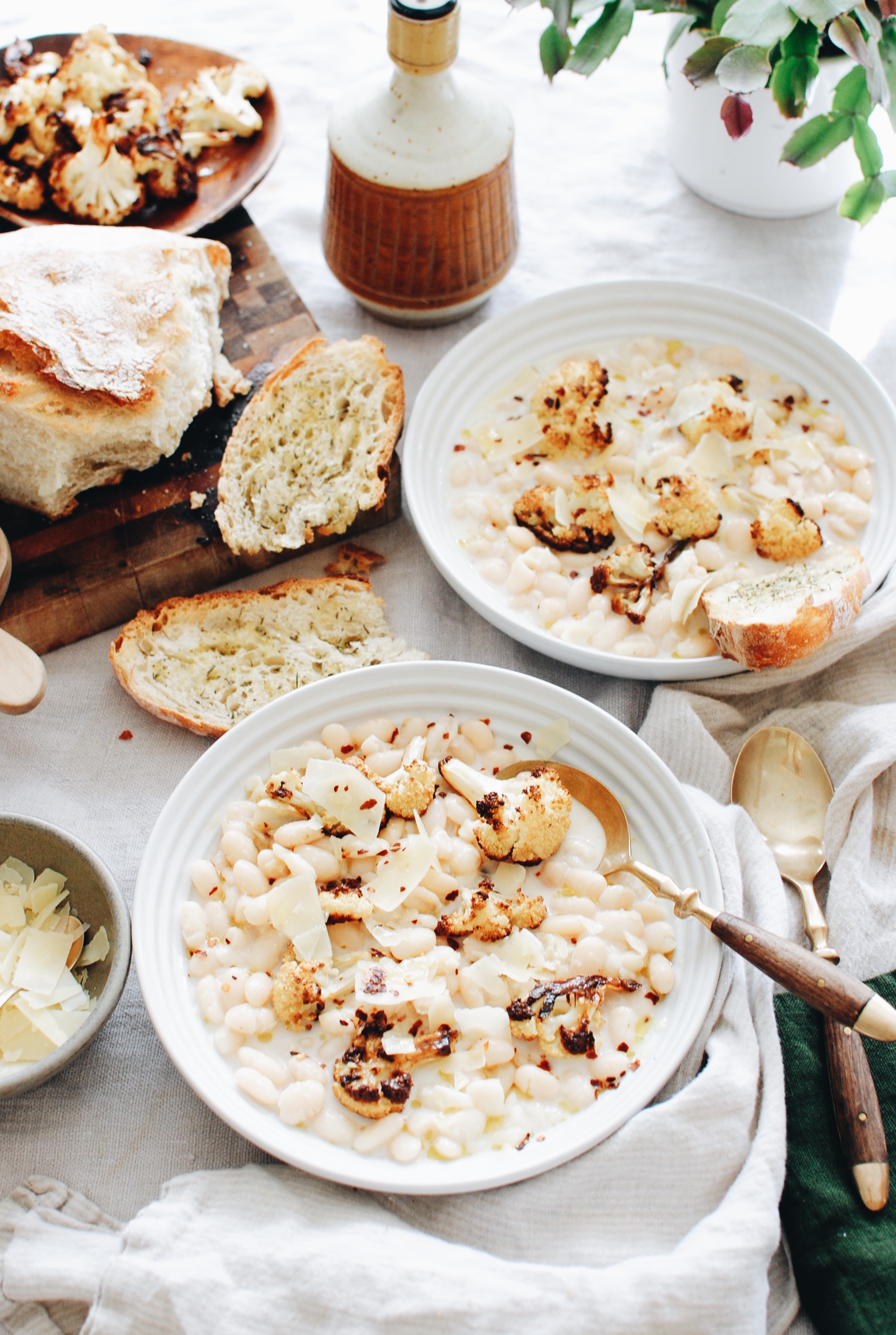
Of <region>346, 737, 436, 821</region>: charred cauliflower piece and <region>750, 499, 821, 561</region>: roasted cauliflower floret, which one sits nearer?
<region>346, 737, 436, 821</region>: charred cauliflower piece

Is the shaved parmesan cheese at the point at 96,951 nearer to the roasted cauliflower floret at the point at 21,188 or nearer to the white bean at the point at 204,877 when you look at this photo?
the white bean at the point at 204,877

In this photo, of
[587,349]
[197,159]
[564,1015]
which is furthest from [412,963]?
[197,159]

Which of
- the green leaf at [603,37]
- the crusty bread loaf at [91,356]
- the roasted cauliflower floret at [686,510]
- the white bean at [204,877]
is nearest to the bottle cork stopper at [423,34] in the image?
the green leaf at [603,37]

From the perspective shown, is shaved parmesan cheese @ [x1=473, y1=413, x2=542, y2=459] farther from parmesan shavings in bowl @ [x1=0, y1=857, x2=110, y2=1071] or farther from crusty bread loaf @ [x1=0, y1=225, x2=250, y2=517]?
parmesan shavings in bowl @ [x1=0, y1=857, x2=110, y2=1071]

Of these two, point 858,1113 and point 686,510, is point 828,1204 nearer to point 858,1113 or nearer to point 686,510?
point 858,1113

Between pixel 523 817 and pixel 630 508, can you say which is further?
pixel 630 508

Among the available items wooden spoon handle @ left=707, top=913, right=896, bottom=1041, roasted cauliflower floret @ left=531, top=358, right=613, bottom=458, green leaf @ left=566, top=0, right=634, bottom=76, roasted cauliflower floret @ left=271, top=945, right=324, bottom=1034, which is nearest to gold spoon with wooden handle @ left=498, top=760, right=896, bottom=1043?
wooden spoon handle @ left=707, top=913, right=896, bottom=1041

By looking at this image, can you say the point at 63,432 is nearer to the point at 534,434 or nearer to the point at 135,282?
the point at 135,282
